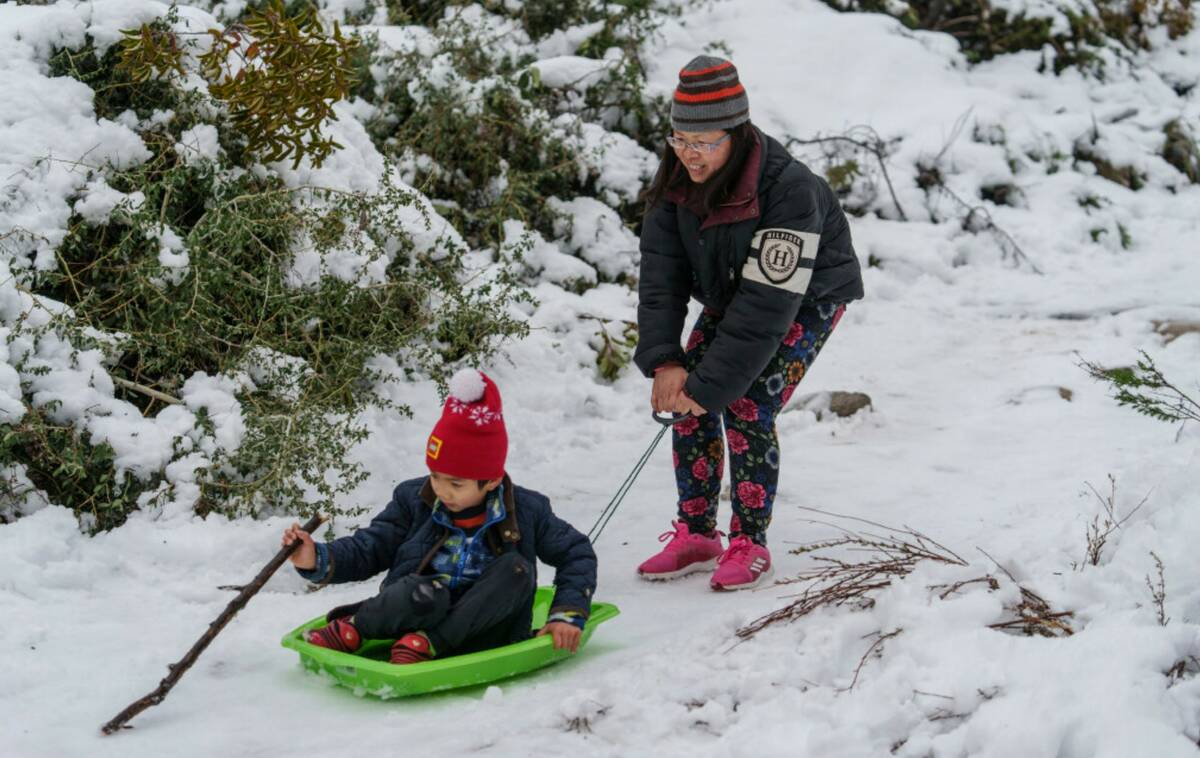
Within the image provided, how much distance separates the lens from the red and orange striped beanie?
11.6ft

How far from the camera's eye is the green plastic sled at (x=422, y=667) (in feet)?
9.83

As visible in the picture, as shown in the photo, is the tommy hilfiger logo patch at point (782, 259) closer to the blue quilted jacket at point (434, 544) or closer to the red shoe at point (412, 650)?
the blue quilted jacket at point (434, 544)

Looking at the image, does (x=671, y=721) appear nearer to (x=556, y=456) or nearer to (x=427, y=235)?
(x=556, y=456)

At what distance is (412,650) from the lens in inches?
124

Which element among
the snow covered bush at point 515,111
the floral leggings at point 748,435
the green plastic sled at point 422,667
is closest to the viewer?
the green plastic sled at point 422,667

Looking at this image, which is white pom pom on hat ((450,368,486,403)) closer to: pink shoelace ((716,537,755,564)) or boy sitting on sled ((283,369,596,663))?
boy sitting on sled ((283,369,596,663))

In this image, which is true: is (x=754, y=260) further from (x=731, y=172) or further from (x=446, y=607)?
(x=446, y=607)

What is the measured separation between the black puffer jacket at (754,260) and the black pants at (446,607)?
88 centimetres

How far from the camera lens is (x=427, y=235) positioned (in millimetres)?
5641

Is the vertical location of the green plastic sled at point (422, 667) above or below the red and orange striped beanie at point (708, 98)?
below

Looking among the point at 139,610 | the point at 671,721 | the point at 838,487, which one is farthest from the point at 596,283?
the point at 671,721

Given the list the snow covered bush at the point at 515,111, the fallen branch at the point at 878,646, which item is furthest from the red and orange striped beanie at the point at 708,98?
the snow covered bush at the point at 515,111

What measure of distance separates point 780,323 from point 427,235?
250 centimetres

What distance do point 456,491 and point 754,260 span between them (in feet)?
3.84
